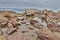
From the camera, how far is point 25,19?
255 centimetres

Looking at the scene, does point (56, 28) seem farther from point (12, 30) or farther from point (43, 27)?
point (12, 30)

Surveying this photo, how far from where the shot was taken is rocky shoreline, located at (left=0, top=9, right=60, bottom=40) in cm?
204

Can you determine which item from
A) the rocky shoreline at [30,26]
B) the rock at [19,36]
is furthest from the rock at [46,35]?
the rock at [19,36]

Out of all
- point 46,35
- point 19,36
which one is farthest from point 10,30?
point 46,35

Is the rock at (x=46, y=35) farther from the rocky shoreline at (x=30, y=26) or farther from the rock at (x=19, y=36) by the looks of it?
the rock at (x=19, y=36)

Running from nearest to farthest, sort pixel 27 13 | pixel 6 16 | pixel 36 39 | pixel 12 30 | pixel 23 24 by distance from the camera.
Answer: pixel 36 39, pixel 12 30, pixel 23 24, pixel 6 16, pixel 27 13

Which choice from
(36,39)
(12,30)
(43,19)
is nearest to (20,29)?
(12,30)

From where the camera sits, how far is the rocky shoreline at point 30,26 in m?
2.04

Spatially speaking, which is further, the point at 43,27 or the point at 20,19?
the point at 20,19

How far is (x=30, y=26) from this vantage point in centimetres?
229

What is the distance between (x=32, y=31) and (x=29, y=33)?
72 mm

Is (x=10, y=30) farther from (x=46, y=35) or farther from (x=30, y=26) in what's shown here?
(x=46, y=35)

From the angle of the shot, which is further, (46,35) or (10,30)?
(10,30)

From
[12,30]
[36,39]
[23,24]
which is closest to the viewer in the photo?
[36,39]
